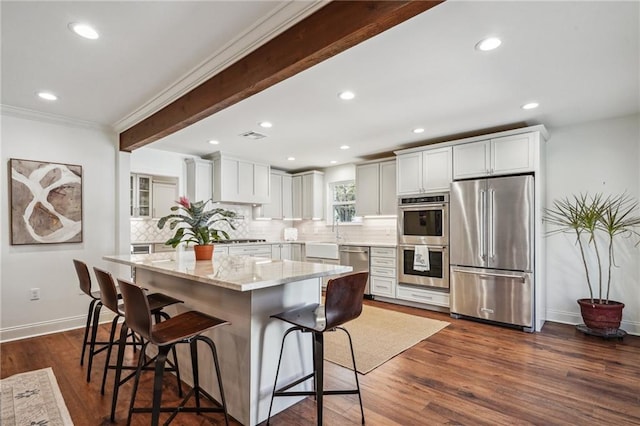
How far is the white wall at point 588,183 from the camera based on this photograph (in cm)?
366

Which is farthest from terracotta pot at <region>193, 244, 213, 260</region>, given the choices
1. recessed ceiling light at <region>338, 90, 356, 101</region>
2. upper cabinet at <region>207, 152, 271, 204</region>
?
upper cabinet at <region>207, 152, 271, 204</region>

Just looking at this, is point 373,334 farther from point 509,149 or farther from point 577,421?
point 509,149

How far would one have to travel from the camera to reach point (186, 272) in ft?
6.99

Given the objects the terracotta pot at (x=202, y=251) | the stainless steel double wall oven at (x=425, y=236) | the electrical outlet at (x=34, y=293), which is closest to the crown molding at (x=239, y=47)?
the terracotta pot at (x=202, y=251)

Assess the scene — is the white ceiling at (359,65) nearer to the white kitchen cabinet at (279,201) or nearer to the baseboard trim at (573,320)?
the baseboard trim at (573,320)

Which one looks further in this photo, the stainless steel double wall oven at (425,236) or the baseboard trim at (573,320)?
the stainless steel double wall oven at (425,236)

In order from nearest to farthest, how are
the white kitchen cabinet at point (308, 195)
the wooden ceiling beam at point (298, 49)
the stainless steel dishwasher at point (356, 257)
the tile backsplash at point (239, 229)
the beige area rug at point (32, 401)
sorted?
the wooden ceiling beam at point (298, 49) < the beige area rug at point (32, 401) < the tile backsplash at point (239, 229) < the stainless steel dishwasher at point (356, 257) < the white kitchen cabinet at point (308, 195)

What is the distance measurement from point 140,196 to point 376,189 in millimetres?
3885

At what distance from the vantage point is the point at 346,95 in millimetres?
3051

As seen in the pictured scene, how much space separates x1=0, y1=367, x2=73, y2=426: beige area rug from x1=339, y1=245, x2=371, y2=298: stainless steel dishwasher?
12.6 ft

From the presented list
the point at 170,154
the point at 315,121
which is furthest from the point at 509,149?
the point at 170,154

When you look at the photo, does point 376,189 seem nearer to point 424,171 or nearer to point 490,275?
point 424,171

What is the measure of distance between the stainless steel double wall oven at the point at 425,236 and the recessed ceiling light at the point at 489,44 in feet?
8.05

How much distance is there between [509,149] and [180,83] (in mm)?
3645
